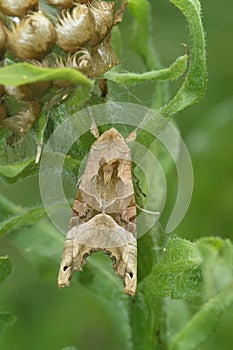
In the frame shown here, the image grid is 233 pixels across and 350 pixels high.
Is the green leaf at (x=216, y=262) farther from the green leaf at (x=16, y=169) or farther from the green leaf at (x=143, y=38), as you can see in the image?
the green leaf at (x=16, y=169)

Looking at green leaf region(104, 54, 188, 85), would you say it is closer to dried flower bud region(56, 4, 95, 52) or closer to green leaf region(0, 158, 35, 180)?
dried flower bud region(56, 4, 95, 52)

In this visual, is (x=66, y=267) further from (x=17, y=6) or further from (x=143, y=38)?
(x=143, y=38)

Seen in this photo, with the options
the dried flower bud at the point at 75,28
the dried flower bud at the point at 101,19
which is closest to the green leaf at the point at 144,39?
the dried flower bud at the point at 101,19

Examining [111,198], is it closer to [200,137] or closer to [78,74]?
[78,74]

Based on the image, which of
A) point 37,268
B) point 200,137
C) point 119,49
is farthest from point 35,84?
point 200,137

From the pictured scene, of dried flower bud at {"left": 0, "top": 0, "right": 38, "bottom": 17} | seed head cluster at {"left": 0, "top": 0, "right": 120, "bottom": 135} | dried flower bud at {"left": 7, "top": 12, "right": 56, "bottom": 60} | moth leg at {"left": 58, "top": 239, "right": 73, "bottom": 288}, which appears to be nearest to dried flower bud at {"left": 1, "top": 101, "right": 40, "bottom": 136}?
seed head cluster at {"left": 0, "top": 0, "right": 120, "bottom": 135}

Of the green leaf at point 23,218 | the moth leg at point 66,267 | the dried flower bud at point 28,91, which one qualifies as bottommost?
the green leaf at point 23,218

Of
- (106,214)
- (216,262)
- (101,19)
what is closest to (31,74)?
(101,19)
